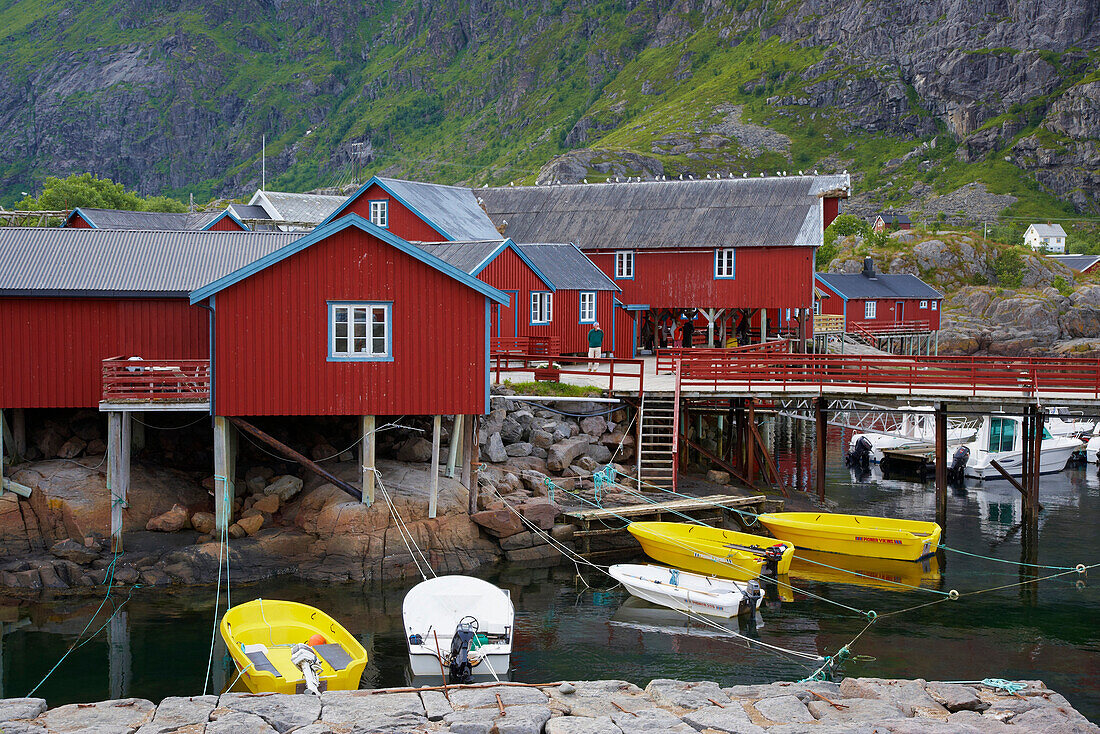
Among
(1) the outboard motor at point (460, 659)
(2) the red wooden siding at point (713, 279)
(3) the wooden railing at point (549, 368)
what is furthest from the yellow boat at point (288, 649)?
(2) the red wooden siding at point (713, 279)

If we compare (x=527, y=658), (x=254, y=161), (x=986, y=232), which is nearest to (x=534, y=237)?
(x=527, y=658)

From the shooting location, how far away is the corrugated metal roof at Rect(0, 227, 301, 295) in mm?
24453

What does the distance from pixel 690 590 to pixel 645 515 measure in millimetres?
5248

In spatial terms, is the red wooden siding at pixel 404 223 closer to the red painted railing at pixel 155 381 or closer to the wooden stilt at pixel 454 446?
the wooden stilt at pixel 454 446

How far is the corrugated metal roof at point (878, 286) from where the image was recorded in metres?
67.7

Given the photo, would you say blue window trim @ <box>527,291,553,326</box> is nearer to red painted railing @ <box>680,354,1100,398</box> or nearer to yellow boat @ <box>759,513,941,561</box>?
red painted railing @ <box>680,354,1100,398</box>

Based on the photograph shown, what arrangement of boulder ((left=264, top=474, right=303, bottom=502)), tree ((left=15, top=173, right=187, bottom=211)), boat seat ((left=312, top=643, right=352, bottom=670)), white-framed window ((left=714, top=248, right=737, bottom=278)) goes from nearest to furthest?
1. boat seat ((left=312, top=643, right=352, bottom=670))
2. boulder ((left=264, top=474, right=303, bottom=502))
3. white-framed window ((left=714, top=248, right=737, bottom=278))
4. tree ((left=15, top=173, right=187, bottom=211))

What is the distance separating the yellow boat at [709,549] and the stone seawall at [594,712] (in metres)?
8.22

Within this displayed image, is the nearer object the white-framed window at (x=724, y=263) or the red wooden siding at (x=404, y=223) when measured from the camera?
the red wooden siding at (x=404, y=223)

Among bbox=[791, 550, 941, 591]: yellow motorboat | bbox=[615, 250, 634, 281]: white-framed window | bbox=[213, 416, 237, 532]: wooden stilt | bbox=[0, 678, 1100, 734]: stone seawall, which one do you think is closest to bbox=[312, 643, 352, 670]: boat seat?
bbox=[0, 678, 1100, 734]: stone seawall

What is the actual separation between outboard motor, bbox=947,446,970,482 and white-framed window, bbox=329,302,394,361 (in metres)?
23.7

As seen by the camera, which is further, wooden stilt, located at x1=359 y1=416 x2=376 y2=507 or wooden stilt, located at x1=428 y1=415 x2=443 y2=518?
wooden stilt, located at x1=428 y1=415 x2=443 y2=518

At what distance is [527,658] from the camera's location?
61.8 ft

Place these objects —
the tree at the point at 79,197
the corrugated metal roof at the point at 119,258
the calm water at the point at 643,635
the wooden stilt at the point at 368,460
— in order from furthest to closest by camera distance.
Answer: the tree at the point at 79,197 < the corrugated metal roof at the point at 119,258 < the wooden stilt at the point at 368,460 < the calm water at the point at 643,635
